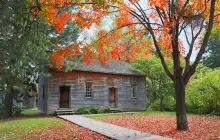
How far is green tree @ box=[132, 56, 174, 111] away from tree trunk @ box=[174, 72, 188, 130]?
12664mm

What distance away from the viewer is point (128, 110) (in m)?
23.6

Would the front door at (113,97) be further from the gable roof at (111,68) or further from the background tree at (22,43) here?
the background tree at (22,43)

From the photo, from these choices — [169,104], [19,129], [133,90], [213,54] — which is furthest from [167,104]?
[19,129]

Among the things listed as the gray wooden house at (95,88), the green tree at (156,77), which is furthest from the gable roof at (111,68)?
the green tree at (156,77)

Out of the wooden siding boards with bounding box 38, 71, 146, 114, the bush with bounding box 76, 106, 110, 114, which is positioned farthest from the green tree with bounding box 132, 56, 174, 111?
the bush with bounding box 76, 106, 110, 114

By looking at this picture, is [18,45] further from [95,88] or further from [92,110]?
[95,88]

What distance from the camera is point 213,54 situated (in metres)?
33.6

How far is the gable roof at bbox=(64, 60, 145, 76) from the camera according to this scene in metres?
21.2

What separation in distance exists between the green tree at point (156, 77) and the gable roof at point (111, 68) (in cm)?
85

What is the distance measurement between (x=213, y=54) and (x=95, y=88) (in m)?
21.6

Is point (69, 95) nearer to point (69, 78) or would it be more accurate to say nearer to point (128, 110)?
point (69, 78)

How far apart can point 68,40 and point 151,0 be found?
10.4m

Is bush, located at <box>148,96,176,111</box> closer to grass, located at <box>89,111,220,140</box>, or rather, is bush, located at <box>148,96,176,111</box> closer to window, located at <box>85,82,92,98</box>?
window, located at <box>85,82,92,98</box>

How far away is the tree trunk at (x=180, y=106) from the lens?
33.1ft
